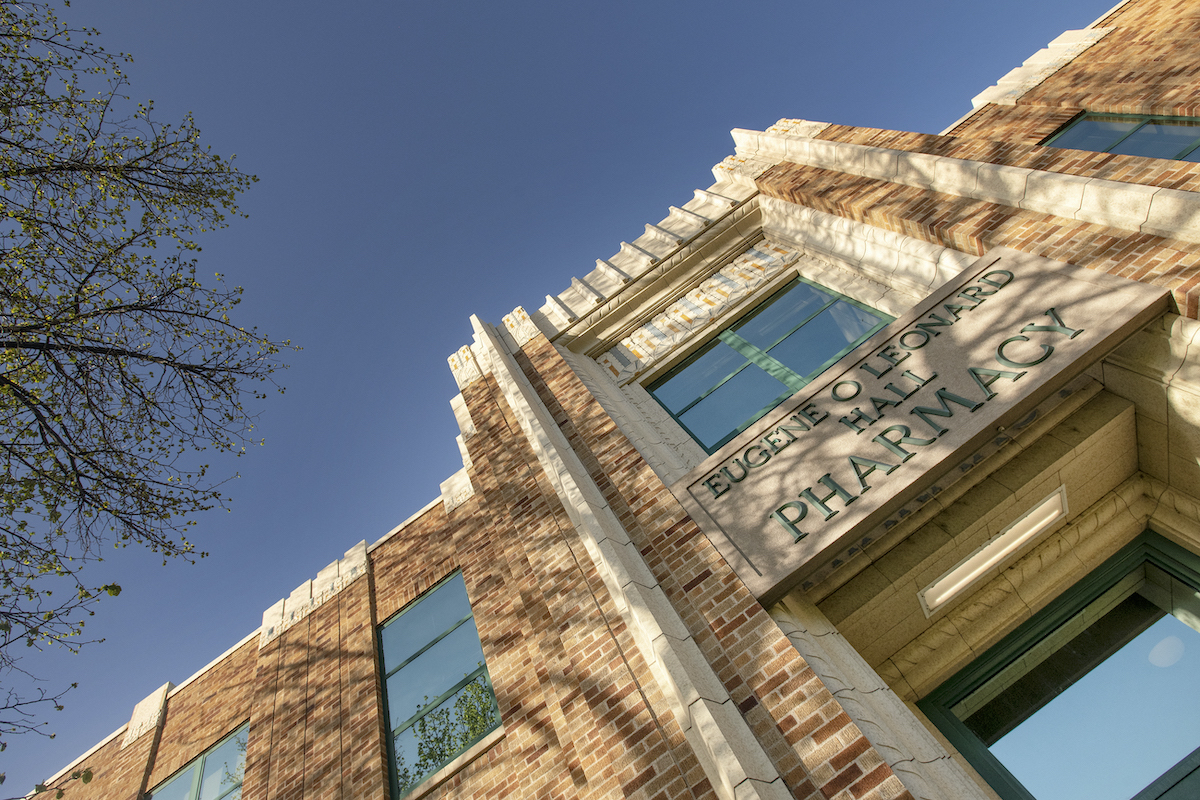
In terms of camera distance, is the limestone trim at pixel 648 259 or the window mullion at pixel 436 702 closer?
the window mullion at pixel 436 702

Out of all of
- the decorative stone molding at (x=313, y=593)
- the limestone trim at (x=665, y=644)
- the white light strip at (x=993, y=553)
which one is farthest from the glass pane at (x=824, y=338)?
the decorative stone molding at (x=313, y=593)

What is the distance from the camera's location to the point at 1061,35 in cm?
1035

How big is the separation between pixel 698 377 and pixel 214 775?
348 inches

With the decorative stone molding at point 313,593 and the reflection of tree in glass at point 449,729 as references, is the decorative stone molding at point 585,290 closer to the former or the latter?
the decorative stone molding at point 313,593

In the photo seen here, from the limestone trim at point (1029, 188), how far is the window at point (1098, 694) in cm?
285

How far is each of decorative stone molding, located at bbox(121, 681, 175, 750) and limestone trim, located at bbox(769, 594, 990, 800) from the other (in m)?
10.7

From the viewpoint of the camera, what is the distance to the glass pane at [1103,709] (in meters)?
4.74

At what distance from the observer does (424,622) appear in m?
8.58

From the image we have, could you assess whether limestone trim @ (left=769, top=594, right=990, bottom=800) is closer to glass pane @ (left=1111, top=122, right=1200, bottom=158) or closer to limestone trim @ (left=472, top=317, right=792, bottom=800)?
limestone trim @ (left=472, top=317, right=792, bottom=800)

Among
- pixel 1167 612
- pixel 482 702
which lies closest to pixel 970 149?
pixel 1167 612

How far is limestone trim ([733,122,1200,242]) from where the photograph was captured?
195 inches

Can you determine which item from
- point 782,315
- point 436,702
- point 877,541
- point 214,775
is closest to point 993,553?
point 877,541

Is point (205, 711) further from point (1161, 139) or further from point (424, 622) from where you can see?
point (1161, 139)

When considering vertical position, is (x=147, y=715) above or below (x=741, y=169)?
below
